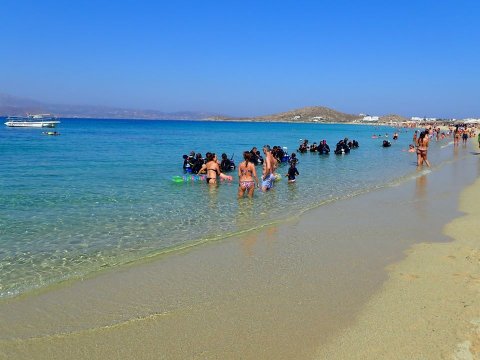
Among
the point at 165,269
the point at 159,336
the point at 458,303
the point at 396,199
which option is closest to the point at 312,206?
the point at 396,199

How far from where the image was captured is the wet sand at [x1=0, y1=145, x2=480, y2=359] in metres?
3.97

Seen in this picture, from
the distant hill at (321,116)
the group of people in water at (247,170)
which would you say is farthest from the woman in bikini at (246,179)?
the distant hill at (321,116)

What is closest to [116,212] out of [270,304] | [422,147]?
[270,304]

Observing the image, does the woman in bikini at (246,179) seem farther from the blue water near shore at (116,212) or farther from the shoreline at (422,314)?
the shoreline at (422,314)

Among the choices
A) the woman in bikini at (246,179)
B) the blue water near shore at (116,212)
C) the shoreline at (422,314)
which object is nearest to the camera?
the shoreline at (422,314)

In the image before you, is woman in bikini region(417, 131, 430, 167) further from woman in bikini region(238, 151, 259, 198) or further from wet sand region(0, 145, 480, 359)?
wet sand region(0, 145, 480, 359)

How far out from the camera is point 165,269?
20.8 ft

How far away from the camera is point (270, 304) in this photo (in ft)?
16.1

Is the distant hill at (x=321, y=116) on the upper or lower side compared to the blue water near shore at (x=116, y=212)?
upper

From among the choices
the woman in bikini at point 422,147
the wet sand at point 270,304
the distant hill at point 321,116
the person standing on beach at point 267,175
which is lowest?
the wet sand at point 270,304

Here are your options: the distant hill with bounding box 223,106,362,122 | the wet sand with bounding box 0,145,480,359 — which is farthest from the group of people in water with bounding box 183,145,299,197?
the distant hill with bounding box 223,106,362,122

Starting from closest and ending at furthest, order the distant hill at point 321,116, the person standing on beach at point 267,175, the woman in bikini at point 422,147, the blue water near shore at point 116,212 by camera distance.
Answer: the blue water near shore at point 116,212 < the person standing on beach at point 267,175 < the woman in bikini at point 422,147 < the distant hill at point 321,116

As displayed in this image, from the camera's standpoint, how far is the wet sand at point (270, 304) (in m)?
3.97

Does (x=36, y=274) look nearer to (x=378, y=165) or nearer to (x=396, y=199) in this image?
(x=396, y=199)
